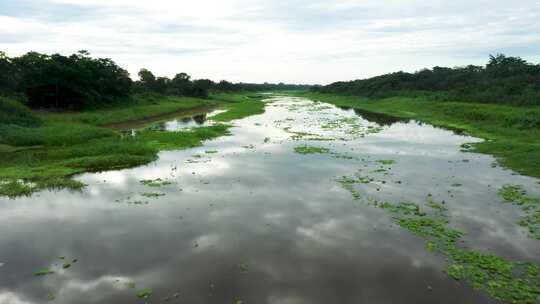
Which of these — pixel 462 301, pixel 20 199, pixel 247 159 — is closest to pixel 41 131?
pixel 20 199

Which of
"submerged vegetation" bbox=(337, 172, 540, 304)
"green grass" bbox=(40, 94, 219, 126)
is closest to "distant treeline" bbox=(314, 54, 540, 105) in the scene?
"submerged vegetation" bbox=(337, 172, 540, 304)

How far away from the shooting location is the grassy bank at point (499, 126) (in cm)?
2588

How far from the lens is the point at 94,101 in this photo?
60.5 meters

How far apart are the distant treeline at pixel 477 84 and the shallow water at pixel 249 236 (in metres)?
44.6

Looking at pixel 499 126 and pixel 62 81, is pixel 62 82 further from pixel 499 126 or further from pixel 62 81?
pixel 499 126

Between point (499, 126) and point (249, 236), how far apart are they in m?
40.3

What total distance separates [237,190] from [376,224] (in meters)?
8.21

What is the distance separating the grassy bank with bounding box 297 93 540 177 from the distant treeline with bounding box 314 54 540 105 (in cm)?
580

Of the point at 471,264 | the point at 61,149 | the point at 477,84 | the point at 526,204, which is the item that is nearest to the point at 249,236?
the point at 471,264

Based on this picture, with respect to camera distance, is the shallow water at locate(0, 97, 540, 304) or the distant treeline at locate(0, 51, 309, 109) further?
the distant treeline at locate(0, 51, 309, 109)

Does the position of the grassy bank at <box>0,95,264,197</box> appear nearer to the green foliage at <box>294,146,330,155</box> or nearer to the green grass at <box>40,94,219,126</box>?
the green grass at <box>40,94,219,126</box>

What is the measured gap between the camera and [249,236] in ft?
46.3

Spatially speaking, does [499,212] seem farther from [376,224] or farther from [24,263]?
[24,263]

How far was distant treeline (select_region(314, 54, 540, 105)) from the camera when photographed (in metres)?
61.0
